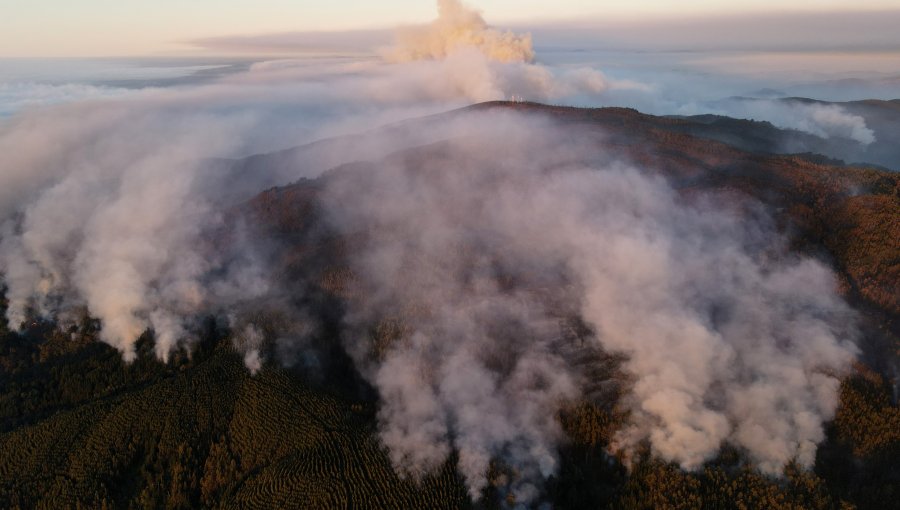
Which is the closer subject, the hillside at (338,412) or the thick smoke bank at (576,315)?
the hillside at (338,412)

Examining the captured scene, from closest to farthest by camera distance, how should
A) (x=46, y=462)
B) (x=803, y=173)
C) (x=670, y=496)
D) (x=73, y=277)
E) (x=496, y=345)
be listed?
(x=670, y=496)
(x=46, y=462)
(x=496, y=345)
(x=803, y=173)
(x=73, y=277)

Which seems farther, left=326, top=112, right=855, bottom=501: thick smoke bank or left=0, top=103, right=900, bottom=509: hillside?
left=326, top=112, right=855, bottom=501: thick smoke bank

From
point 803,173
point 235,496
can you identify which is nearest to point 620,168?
point 803,173

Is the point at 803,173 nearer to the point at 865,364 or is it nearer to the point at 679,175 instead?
the point at 679,175

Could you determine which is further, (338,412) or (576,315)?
(576,315)
